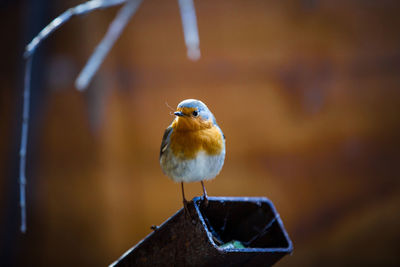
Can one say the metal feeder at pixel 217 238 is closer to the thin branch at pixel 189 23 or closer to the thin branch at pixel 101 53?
the thin branch at pixel 101 53

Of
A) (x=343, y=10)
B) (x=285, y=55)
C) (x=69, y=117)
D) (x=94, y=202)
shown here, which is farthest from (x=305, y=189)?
(x=69, y=117)

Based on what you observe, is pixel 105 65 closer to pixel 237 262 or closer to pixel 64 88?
pixel 64 88

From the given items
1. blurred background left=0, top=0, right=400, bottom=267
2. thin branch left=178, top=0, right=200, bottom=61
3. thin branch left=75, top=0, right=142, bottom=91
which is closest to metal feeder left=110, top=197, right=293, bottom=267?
thin branch left=75, top=0, right=142, bottom=91

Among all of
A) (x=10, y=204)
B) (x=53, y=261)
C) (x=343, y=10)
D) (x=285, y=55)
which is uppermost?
(x=343, y=10)

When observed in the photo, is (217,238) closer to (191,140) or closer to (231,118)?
(191,140)

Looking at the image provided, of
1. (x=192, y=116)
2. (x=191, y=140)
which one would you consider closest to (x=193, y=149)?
(x=191, y=140)

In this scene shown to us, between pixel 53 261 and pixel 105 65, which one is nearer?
pixel 105 65

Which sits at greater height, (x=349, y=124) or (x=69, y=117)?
(x=69, y=117)
